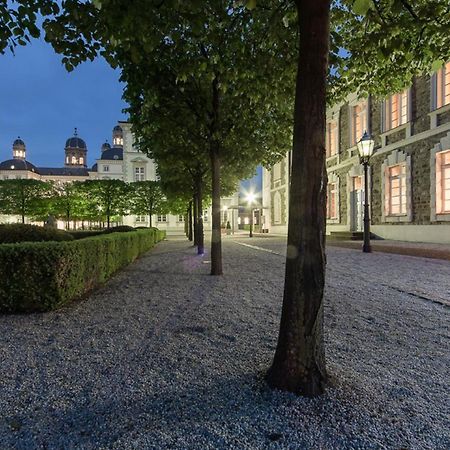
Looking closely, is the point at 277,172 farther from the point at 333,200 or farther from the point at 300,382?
the point at 300,382

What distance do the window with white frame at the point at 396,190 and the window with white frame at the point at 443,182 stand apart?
2.08 metres

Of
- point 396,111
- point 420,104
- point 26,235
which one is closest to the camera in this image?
point 26,235

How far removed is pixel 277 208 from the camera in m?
33.6

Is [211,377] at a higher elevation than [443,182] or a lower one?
lower

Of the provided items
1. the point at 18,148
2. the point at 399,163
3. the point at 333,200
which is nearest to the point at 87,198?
the point at 333,200

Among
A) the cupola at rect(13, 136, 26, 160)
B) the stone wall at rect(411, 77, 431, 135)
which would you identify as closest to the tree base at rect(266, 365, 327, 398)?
the stone wall at rect(411, 77, 431, 135)

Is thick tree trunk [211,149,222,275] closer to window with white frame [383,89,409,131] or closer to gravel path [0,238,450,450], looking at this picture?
gravel path [0,238,450,450]

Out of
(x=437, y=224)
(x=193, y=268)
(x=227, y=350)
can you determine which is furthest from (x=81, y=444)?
(x=437, y=224)

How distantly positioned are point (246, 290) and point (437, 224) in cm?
1074

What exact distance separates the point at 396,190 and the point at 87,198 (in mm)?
25272

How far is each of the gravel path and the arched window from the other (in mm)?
27547

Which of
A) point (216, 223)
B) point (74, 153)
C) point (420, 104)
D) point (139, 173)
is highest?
point (74, 153)

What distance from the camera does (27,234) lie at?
6.32m

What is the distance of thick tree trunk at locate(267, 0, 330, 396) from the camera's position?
239cm
